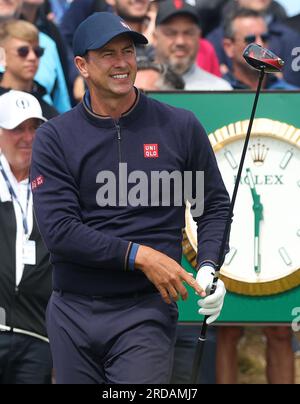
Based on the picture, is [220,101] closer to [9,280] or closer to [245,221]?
[245,221]

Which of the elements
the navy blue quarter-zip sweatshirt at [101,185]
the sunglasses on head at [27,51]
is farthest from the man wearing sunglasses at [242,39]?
the navy blue quarter-zip sweatshirt at [101,185]

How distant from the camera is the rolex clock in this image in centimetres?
589

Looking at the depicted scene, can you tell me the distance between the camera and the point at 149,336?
421cm

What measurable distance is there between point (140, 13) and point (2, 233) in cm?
248

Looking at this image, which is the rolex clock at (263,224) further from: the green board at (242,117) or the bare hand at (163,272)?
the bare hand at (163,272)

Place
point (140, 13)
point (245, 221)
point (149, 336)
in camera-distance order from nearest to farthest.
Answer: point (149, 336) < point (245, 221) < point (140, 13)

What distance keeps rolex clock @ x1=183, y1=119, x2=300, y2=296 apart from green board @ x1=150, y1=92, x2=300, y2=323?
0.18 ft

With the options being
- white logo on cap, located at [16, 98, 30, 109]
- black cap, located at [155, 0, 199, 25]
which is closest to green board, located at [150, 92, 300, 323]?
white logo on cap, located at [16, 98, 30, 109]

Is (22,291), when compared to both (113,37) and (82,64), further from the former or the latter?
(113,37)

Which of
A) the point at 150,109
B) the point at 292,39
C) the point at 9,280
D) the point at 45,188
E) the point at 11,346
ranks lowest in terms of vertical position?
the point at 11,346

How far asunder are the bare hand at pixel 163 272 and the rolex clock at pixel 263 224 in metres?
1.78

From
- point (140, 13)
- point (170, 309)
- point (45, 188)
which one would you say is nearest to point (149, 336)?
point (170, 309)

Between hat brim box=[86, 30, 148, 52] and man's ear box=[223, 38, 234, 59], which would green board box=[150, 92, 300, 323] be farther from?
man's ear box=[223, 38, 234, 59]
